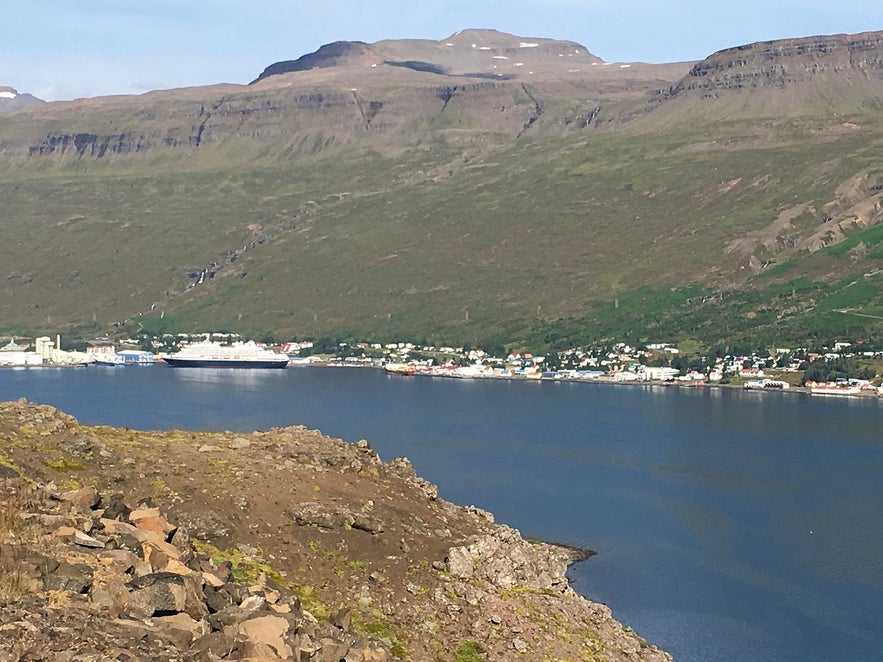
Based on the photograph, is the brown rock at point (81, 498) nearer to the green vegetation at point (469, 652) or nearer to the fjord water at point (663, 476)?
the green vegetation at point (469, 652)

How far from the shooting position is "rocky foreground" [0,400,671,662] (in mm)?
17094

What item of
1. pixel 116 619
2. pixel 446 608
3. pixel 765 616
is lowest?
pixel 765 616

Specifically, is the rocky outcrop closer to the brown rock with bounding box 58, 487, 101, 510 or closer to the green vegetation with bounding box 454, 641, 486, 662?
the brown rock with bounding box 58, 487, 101, 510

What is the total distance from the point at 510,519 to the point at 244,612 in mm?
58703

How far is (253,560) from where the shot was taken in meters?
24.9

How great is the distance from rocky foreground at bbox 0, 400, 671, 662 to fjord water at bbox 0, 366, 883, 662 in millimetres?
22452

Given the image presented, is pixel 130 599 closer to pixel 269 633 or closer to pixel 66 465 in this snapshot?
pixel 269 633

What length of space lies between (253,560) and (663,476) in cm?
7852

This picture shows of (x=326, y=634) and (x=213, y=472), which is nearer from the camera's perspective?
(x=326, y=634)

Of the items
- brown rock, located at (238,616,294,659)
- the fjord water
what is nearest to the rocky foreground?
brown rock, located at (238,616,294,659)

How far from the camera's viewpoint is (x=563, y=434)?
12912 cm

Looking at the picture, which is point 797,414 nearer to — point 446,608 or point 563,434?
point 563,434

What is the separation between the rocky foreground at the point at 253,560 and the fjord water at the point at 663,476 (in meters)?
22.5

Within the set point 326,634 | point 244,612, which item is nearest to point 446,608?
point 326,634
